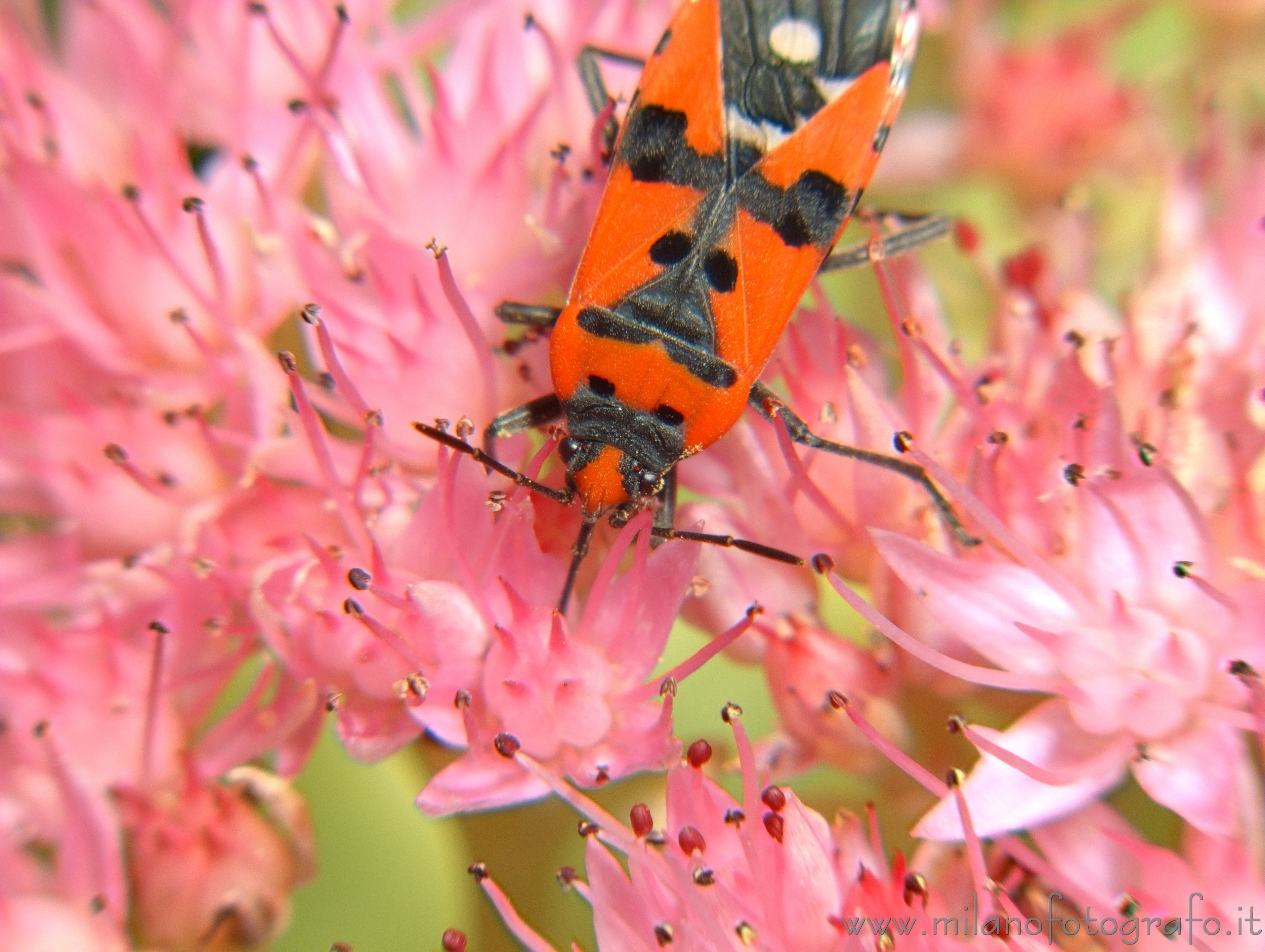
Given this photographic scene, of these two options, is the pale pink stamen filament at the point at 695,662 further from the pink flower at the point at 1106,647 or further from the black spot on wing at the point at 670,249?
the black spot on wing at the point at 670,249

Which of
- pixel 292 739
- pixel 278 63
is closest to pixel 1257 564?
pixel 292 739

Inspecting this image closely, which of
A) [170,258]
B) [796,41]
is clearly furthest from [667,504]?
[170,258]

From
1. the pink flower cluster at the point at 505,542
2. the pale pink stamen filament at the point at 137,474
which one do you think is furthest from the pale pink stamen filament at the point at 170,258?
the pale pink stamen filament at the point at 137,474

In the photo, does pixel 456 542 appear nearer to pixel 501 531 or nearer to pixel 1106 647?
pixel 501 531

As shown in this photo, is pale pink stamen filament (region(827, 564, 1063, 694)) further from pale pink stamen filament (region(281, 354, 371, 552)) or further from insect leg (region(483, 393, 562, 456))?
pale pink stamen filament (region(281, 354, 371, 552))

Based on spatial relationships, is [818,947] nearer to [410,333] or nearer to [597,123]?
[410,333]
